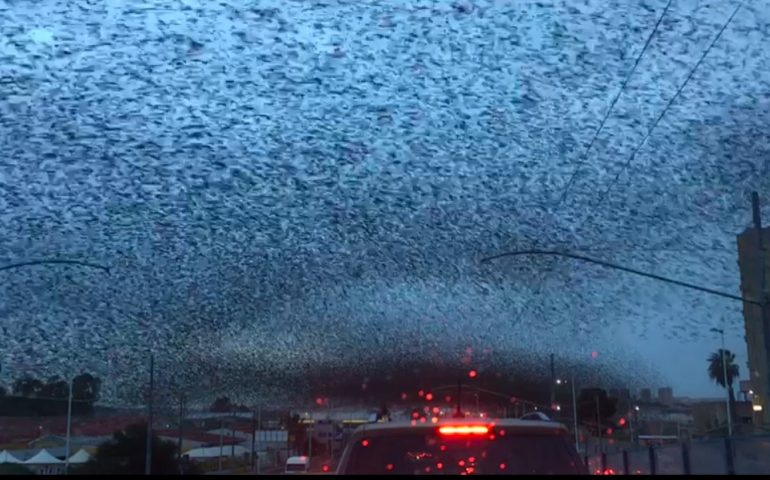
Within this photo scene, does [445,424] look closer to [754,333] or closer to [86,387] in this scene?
[86,387]

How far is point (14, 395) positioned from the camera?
29.1 metres

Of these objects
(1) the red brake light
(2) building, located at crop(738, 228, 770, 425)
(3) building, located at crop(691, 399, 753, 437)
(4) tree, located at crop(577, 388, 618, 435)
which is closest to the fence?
(2) building, located at crop(738, 228, 770, 425)

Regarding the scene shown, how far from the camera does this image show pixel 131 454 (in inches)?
922

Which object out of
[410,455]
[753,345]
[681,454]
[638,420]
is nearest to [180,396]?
[681,454]

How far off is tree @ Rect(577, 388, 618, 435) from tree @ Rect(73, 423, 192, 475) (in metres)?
19.1

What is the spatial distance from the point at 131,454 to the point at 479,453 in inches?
637

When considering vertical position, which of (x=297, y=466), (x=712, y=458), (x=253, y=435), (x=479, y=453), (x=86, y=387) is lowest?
(x=479, y=453)

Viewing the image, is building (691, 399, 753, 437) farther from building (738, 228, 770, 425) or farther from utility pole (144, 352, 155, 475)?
utility pole (144, 352, 155, 475)

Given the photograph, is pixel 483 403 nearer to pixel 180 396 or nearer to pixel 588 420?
pixel 180 396

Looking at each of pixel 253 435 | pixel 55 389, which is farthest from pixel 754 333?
pixel 55 389

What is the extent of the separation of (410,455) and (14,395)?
22.8 meters

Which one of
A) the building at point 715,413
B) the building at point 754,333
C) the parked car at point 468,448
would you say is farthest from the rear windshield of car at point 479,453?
the building at point 715,413

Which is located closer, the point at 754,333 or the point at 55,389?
the point at 55,389

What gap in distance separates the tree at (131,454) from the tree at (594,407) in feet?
62.6
